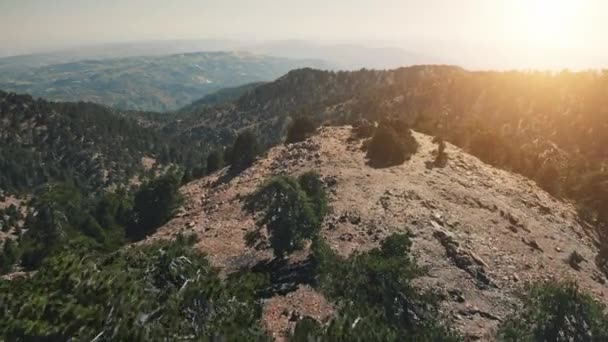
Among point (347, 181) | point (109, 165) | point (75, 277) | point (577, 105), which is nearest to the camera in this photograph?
point (75, 277)

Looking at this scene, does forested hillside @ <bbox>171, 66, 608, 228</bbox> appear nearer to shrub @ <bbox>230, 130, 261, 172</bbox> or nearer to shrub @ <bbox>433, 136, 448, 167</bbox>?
shrub @ <bbox>433, 136, 448, 167</bbox>

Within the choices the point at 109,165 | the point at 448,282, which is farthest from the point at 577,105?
the point at 109,165

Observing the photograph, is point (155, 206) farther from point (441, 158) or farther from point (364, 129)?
point (441, 158)

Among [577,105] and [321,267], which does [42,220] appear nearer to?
[321,267]

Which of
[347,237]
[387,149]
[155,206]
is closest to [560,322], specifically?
[347,237]

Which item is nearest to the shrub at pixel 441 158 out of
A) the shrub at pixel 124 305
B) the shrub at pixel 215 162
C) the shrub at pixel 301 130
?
the shrub at pixel 301 130

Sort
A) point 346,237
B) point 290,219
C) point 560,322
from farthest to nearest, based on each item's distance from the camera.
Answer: point 346,237 < point 290,219 < point 560,322

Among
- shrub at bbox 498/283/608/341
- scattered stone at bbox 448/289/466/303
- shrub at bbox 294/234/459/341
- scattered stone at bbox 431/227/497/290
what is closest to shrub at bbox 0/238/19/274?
shrub at bbox 294/234/459/341
